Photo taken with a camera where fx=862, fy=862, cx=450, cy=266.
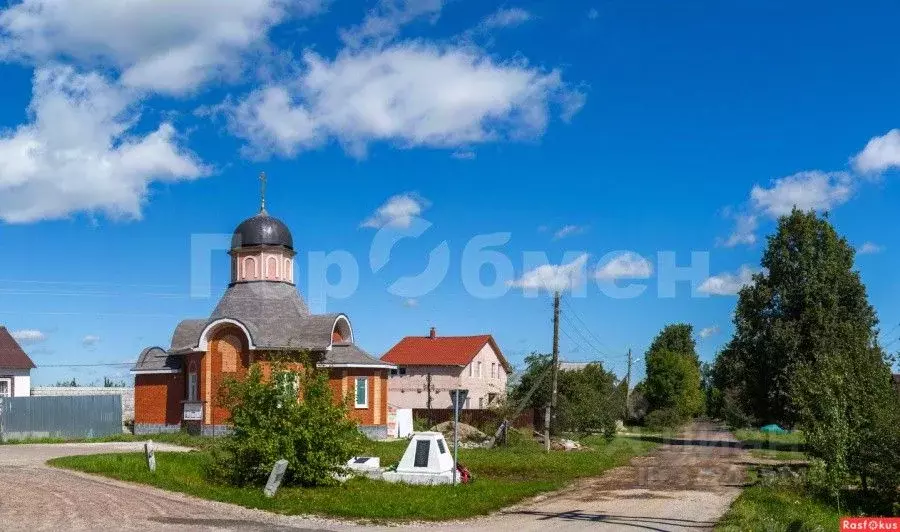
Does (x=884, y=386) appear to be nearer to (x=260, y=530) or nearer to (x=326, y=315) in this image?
(x=260, y=530)

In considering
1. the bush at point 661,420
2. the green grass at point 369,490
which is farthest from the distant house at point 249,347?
the bush at point 661,420

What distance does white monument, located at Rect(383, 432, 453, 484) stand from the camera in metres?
20.2

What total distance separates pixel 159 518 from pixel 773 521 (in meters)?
10.5

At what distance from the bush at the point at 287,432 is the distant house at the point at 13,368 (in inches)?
1002

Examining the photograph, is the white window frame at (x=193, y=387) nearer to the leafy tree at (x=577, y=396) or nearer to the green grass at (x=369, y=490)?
the green grass at (x=369, y=490)

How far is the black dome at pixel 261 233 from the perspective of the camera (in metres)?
39.3

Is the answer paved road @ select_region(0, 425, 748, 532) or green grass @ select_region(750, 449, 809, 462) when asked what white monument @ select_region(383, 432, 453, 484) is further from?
green grass @ select_region(750, 449, 809, 462)

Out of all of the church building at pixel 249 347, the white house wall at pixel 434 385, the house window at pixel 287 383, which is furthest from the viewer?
the white house wall at pixel 434 385

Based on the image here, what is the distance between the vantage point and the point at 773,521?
14.8 metres

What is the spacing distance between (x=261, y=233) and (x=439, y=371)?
1840cm

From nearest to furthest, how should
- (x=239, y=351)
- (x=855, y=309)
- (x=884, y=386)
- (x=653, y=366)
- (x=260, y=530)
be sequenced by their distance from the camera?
(x=260, y=530)
(x=884, y=386)
(x=239, y=351)
(x=855, y=309)
(x=653, y=366)

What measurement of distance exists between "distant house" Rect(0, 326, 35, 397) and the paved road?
1887cm

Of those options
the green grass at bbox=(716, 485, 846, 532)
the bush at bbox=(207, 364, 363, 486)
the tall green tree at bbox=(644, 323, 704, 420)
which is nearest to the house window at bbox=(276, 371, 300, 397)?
the bush at bbox=(207, 364, 363, 486)

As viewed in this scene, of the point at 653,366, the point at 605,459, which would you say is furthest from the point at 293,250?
→ the point at 653,366
